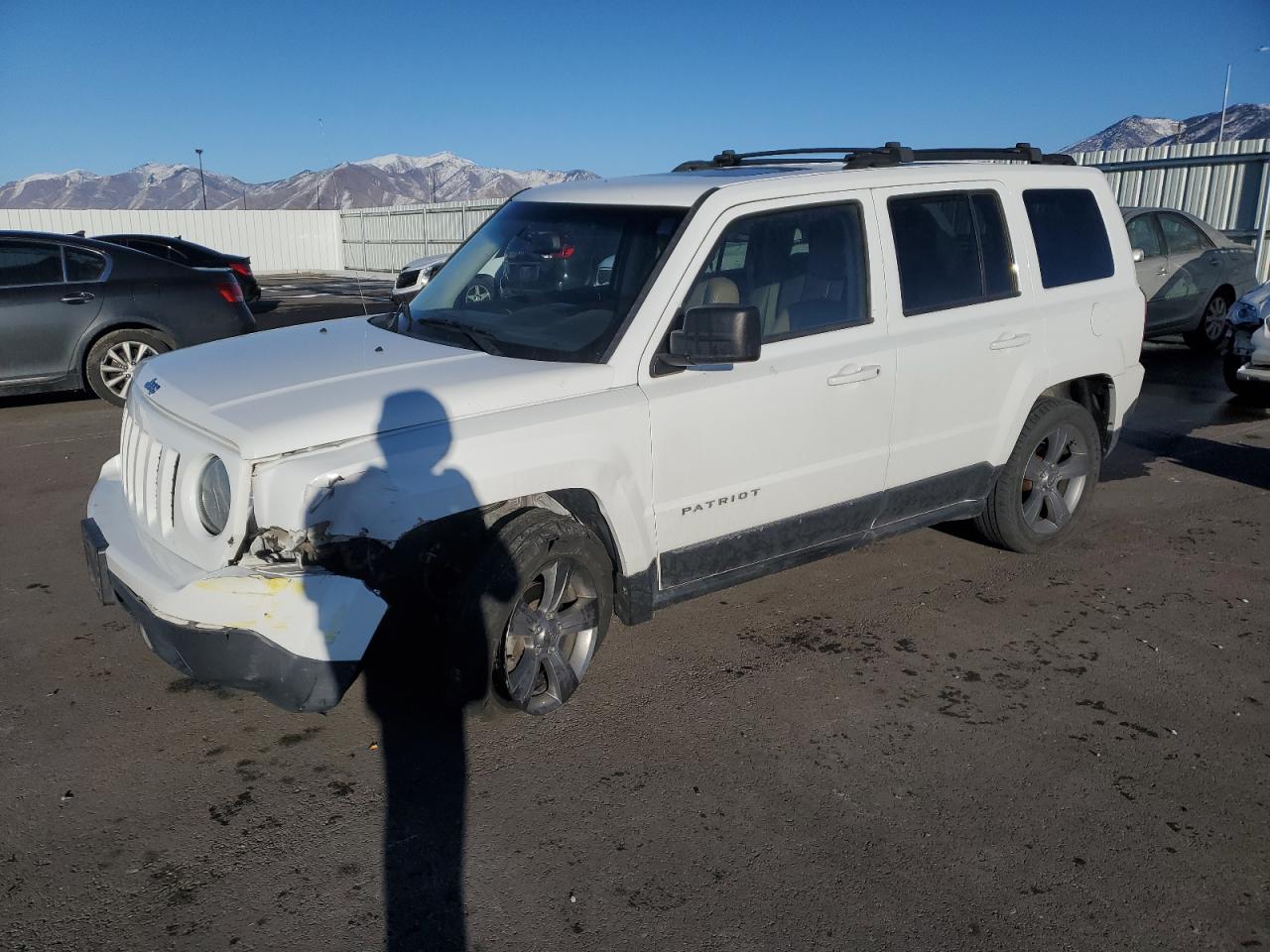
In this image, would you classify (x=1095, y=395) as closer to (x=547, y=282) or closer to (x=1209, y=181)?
(x=547, y=282)

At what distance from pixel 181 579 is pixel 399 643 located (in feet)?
2.44

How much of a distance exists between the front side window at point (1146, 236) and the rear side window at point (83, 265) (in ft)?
35.6

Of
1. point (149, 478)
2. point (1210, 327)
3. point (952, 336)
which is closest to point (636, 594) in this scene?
point (149, 478)

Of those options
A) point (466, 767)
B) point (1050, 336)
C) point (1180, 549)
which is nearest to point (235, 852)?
point (466, 767)

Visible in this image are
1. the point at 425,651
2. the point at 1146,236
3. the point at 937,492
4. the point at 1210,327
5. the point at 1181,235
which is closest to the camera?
the point at 425,651

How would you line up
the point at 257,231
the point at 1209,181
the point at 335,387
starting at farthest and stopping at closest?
the point at 257,231 < the point at 1209,181 < the point at 335,387

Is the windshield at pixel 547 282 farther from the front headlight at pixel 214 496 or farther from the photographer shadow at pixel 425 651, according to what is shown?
the front headlight at pixel 214 496

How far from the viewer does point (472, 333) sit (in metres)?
4.26

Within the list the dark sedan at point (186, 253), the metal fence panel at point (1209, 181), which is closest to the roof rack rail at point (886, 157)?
the metal fence panel at point (1209, 181)

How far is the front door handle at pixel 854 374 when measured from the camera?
4406 mm

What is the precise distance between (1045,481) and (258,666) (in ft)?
13.8

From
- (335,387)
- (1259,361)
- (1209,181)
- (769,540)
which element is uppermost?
(1209,181)

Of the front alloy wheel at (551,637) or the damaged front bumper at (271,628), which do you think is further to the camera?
the front alloy wheel at (551,637)

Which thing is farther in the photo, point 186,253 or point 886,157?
point 186,253
